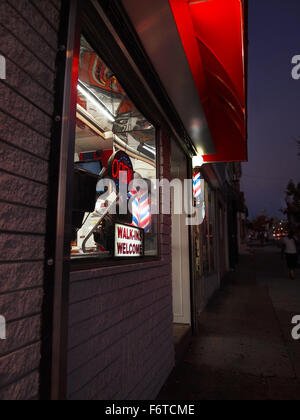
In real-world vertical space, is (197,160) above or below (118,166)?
above

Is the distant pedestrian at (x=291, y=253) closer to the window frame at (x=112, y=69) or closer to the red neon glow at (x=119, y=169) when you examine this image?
the window frame at (x=112, y=69)

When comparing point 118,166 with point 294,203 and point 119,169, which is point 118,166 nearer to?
point 119,169

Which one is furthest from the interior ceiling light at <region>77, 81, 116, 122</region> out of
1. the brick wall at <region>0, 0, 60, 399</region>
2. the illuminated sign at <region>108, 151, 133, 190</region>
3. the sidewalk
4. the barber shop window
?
the sidewalk

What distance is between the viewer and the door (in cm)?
540

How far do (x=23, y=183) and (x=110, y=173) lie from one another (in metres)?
1.60

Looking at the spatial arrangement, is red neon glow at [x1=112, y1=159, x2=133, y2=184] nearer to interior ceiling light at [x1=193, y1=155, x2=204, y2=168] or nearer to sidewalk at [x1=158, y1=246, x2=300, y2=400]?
sidewalk at [x1=158, y1=246, x2=300, y2=400]

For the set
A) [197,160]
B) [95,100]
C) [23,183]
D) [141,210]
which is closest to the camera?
[23,183]

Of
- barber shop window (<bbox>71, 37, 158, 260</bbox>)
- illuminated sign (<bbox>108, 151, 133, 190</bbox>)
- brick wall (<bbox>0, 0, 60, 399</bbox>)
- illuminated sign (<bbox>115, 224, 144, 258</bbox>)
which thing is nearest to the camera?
brick wall (<bbox>0, 0, 60, 399</bbox>)

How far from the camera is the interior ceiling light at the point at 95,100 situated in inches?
138

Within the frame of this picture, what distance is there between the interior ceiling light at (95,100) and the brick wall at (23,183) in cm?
183

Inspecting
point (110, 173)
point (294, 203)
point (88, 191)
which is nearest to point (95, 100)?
point (110, 173)

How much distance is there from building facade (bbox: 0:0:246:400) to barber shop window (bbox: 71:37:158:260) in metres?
0.02

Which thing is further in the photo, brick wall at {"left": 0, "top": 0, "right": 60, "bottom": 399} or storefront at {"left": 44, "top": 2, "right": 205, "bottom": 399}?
storefront at {"left": 44, "top": 2, "right": 205, "bottom": 399}

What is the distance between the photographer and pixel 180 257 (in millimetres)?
5586
